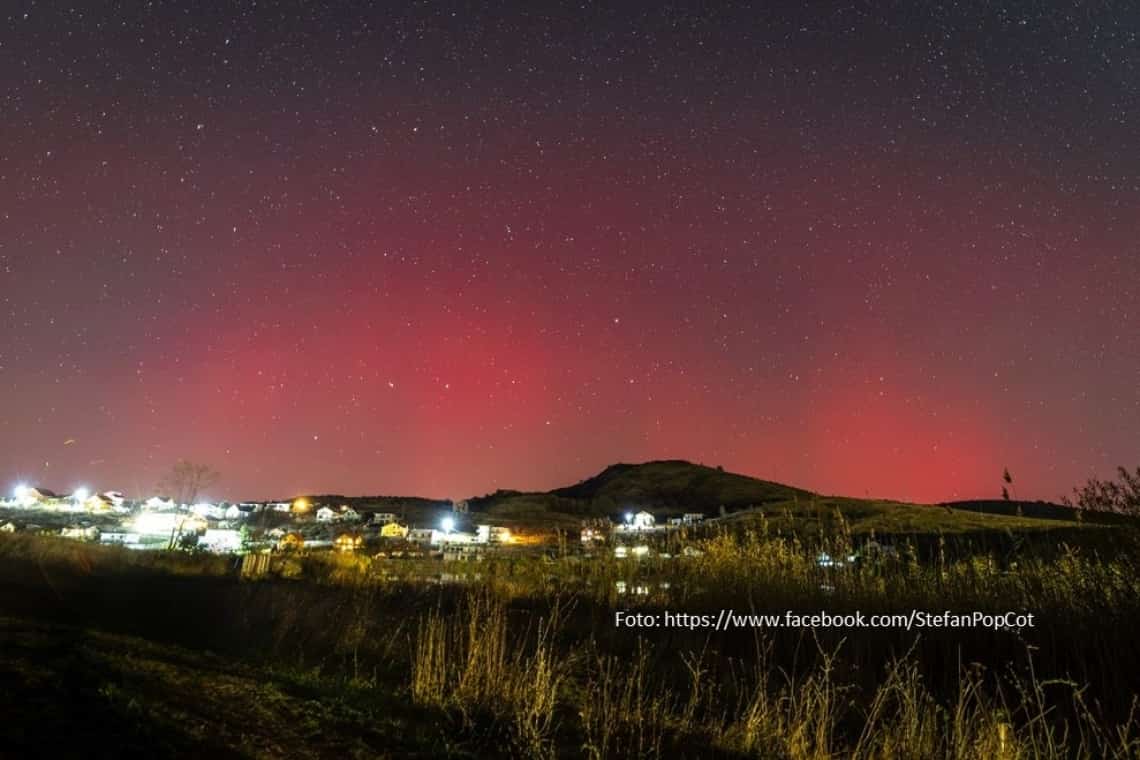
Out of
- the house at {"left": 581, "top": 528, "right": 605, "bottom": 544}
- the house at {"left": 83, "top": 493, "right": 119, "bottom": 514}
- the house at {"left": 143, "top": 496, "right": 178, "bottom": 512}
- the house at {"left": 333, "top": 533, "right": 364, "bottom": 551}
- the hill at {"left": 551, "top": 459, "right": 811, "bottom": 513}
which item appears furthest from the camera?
the hill at {"left": 551, "top": 459, "right": 811, "bottom": 513}

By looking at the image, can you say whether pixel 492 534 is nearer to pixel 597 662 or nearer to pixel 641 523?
pixel 641 523

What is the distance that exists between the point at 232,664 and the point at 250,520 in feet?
234

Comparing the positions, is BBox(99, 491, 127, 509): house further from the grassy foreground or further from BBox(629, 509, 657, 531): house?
the grassy foreground

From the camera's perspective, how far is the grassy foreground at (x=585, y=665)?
4676 mm

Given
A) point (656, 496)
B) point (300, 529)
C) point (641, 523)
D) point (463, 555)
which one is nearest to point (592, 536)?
point (463, 555)

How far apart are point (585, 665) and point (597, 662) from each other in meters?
0.84

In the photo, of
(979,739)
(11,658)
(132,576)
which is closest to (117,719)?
(11,658)

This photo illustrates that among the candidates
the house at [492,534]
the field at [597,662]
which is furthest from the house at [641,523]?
the house at [492,534]

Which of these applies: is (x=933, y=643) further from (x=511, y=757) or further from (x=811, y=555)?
(x=511, y=757)

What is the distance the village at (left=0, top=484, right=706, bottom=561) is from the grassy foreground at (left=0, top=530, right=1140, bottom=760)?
15.2 feet

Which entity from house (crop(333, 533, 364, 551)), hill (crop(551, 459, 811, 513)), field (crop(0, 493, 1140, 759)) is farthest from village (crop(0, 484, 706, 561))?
hill (crop(551, 459, 811, 513))

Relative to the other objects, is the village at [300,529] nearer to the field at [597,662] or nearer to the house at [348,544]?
the house at [348,544]

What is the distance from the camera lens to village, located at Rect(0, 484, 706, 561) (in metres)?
24.5

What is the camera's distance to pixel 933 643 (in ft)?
30.6
